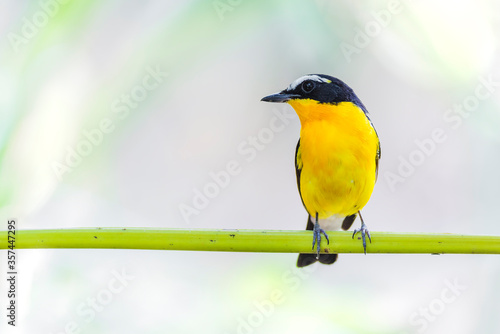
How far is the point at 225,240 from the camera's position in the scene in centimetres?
122

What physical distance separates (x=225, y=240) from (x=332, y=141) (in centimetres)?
97

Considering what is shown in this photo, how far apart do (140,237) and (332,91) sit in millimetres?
1231

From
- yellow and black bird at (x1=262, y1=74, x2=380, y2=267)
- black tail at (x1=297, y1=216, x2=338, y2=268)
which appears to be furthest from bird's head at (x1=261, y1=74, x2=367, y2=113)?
black tail at (x1=297, y1=216, x2=338, y2=268)

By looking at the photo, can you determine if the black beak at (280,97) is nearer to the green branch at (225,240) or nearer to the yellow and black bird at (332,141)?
the yellow and black bird at (332,141)

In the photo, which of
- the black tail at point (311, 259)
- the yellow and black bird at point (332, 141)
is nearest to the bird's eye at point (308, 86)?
the yellow and black bird at point (332, 141)

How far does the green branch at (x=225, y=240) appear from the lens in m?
1.19

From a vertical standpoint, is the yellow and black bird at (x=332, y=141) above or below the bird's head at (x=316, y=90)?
below

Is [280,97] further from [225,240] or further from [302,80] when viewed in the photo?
[225,240]

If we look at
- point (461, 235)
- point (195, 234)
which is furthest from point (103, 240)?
point (461, 235)

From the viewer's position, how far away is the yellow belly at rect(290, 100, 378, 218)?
2072 mm

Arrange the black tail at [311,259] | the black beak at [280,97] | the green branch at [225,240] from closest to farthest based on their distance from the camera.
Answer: the green branch at [225,240] < the black beak at [280,97] < the black tail at [311,259]

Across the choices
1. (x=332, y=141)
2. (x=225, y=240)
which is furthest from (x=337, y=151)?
(x=225, y=240)

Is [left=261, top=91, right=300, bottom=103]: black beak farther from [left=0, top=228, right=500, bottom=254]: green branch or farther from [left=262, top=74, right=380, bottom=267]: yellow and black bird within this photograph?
[left=0, top=228, right=500, bottom=254]: green branch

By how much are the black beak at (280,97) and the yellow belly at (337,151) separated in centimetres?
4
